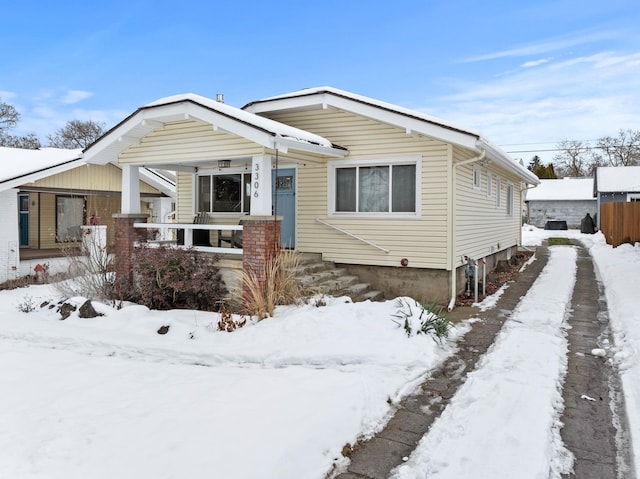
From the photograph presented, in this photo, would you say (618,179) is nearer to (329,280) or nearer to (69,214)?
(329,280)

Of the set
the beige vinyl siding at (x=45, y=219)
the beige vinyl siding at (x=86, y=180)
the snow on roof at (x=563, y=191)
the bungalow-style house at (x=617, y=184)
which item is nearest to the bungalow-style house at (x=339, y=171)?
the beige vinyl siding at (x=86, y=180)

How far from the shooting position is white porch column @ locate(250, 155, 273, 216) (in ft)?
28.6

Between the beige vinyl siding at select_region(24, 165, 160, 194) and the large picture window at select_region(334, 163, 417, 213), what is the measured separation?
10392mm

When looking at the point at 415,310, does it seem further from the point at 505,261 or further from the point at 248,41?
the point at 248,41

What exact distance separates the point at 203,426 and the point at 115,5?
47.0 ft

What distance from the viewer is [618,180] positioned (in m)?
31.3

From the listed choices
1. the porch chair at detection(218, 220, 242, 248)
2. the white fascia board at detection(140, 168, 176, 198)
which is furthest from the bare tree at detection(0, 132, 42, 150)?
the porch chair at detection(218, 220, 242, 248)

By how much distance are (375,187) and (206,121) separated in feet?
12.4

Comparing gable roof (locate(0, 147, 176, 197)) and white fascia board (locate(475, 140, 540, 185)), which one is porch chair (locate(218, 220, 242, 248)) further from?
white fascia board (locate(475, 140, 540, 185))

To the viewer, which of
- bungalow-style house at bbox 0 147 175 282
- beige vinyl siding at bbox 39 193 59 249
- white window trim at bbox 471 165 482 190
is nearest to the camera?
white window trim at bbox 471 165 482 190

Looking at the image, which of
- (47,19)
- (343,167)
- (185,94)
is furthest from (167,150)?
(47,19)

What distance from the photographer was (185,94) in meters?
9.20

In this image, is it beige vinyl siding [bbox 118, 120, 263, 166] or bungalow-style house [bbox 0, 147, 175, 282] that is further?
bungalow-style house [bbox 0, 147, 175, 282]

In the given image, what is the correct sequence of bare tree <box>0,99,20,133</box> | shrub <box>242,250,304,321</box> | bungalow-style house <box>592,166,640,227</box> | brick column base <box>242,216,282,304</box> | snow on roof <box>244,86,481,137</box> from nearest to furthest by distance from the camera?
shrub <box>242,250,304,321</box> → brick column base <box>242,216,282,304</box> → snow on roof <box>244,86,481,137</box> → bungalow-style house <box>592,166,640,227</box> → bare tree <box>0,99,20,133</box>
